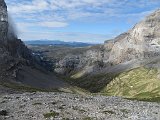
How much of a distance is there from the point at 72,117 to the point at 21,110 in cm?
1031

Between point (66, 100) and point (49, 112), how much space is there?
14991 millimetres

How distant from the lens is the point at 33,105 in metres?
75.4

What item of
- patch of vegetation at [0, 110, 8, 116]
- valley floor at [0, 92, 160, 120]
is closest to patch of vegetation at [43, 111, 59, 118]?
valley floor at [0, 92, 160, 120]

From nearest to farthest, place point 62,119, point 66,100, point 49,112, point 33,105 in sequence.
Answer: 1. point 62,119
2. point 49,112
3. point 33,105
4. point 66,100

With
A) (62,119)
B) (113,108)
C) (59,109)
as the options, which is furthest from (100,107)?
(62,119)

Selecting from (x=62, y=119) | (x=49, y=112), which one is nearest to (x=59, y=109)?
(x=49, y=112)

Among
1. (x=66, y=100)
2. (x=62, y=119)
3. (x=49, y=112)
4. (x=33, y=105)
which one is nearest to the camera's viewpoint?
(x=62, y=119)

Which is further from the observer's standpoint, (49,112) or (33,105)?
(33,105)

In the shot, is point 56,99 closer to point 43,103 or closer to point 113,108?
point 43,103

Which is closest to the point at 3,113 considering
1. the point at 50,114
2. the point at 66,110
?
the point at 50,114

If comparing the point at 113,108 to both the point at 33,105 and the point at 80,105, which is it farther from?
the point at 33,105

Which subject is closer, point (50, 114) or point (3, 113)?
point (3, 113)

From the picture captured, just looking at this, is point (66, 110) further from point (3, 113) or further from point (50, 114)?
point (3, 113)

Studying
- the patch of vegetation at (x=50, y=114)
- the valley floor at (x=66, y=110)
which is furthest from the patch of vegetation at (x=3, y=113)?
the patch of vegetation at (x=50, y=114)
